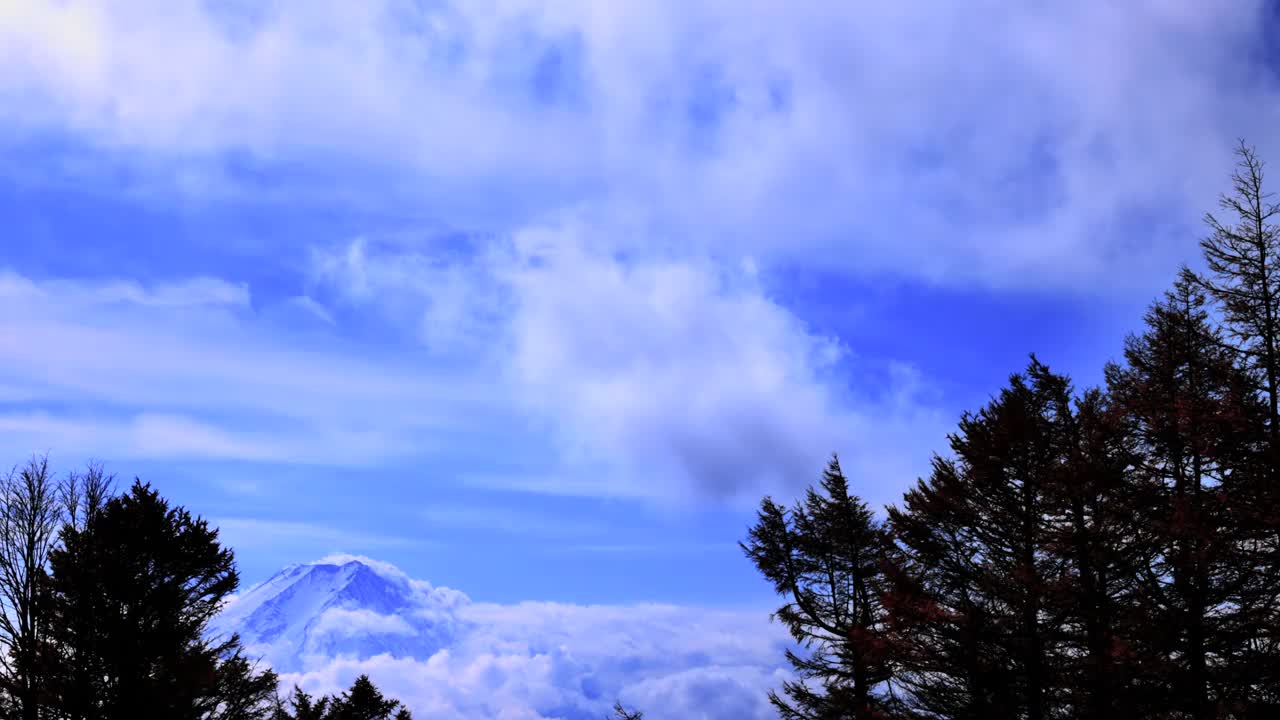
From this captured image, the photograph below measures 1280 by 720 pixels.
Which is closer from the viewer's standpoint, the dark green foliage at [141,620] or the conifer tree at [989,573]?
the conifer tree at [989,573]

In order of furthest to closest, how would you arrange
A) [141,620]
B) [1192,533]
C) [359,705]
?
[359,705] < [141,620] < [1192,533]

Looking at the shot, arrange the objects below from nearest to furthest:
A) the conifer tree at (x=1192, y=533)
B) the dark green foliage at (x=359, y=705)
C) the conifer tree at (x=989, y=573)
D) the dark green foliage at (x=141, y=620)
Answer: the conifer tree at (x=1192, y=533) < the conifer tree at (x=989, y=573) < the dark green foliage at (x=141, y=620) < the dark green foliage at (x=359, y=705)

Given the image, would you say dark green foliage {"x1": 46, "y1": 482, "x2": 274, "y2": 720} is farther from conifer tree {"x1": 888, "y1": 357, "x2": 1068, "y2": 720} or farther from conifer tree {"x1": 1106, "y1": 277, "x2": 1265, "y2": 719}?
conifer tree {"x1": 1106, "y1": 277, "x2": 1265, "y2": 719}

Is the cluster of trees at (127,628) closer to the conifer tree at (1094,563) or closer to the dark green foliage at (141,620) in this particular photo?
the dark green foliage at (141,620)

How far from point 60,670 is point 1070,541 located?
79.0 feet

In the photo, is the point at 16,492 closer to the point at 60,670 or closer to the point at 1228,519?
the point at 60,670

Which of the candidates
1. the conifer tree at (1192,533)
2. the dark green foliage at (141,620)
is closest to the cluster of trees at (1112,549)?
the conifer tree at (1192,533)

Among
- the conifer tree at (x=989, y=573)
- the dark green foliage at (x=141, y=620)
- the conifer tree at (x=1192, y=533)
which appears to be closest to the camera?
the conifer tree at (x=1192, y=533)

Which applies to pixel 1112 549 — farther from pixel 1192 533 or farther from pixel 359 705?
pixel 359 705

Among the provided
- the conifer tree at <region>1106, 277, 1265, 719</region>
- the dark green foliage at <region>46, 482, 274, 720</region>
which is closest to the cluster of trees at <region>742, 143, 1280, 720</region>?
the conifer tree at <region>1106, 277, 1265, 719</region>

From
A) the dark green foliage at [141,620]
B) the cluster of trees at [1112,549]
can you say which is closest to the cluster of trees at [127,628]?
the dark green foliage at [141,620]

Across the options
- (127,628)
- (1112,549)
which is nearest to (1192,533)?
(1112,549)

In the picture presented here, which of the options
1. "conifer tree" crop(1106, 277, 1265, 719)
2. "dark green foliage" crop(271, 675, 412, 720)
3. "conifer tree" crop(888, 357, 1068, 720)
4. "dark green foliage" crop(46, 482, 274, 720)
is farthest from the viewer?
A: "dark green foliage" crop(271, 675, 412, 720)

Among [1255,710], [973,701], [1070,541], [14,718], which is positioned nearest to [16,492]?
[14,718]
